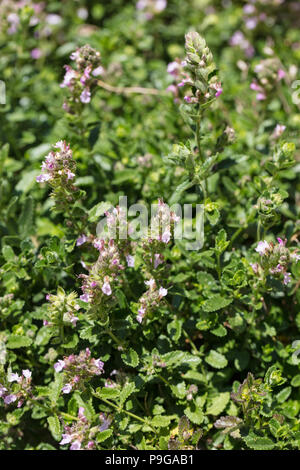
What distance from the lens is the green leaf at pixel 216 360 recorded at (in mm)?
2393

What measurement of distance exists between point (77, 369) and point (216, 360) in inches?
27.1

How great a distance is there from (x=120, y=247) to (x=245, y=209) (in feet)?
2.81

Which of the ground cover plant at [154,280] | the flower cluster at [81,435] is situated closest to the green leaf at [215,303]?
the ground cover plant at [154,280]

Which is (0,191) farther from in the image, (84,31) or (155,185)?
(84,31)

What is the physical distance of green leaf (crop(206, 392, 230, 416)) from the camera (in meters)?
2.37

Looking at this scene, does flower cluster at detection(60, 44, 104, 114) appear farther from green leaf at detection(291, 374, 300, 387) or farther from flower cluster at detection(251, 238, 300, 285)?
green leaf at detection(291, 374, 300, 387)

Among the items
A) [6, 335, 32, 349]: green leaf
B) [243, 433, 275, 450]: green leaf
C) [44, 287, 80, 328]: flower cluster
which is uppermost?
[44, 287, 80, 328]: flower cluster

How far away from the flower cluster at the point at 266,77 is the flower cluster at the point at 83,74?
0.94 metres

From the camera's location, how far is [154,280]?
7.32 ft

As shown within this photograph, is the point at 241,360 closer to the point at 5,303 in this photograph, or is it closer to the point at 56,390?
the point at 56,390

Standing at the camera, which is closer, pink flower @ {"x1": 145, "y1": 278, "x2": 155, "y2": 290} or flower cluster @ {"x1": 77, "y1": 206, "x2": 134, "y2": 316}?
flower cluster @ {"x1": 77, "y1": 206, "x2": 134, "y2": 316}

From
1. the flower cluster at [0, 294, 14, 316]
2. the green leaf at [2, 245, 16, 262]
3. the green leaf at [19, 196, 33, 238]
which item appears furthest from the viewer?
the green leaf at [19, 196, 33, 238]

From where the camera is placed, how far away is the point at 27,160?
3.39 meters

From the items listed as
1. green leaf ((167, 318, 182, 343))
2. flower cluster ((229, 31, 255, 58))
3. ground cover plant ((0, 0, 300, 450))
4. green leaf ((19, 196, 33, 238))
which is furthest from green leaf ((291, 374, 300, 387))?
flower cluster ((229, 31, 255, 58))
